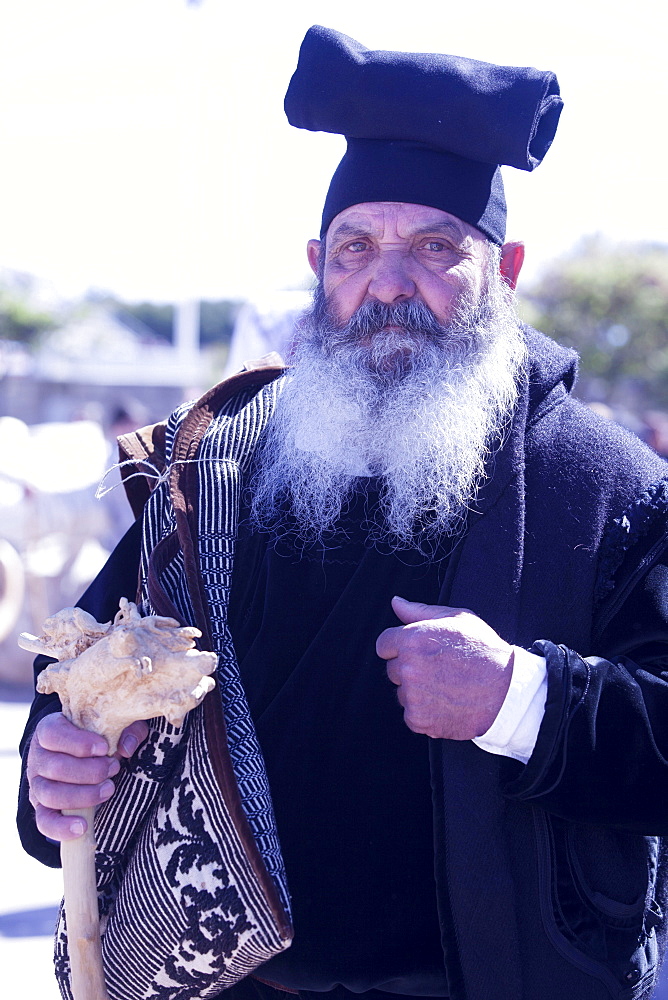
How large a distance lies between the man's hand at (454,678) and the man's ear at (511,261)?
40.2 inches

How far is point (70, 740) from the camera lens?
5.30 ft

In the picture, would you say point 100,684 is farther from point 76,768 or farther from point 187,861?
point 187,861

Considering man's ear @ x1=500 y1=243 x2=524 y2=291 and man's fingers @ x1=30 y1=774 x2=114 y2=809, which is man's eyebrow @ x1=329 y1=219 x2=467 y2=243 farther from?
man's fingers @ x1=30 y1=774 x2=114 y2=809

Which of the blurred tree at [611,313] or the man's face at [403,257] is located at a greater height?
the man's face at [403,257]

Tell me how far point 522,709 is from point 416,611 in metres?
0.25

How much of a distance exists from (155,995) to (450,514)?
1.02 m

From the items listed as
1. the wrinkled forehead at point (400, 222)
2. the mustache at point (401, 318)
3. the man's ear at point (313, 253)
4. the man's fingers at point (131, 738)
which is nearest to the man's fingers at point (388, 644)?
the man's fingers at point (131, 738)

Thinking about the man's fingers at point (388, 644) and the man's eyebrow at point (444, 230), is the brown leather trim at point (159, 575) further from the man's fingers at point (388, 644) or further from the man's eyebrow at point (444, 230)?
the man's eyebrow at point (444, 230)

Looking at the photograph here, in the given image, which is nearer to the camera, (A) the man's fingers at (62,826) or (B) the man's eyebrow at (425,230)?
(A) the man's fingers at (62,826)

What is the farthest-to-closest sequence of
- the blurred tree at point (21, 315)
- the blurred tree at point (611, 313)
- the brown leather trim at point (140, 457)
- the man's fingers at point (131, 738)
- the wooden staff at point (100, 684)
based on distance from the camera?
the blurred tree at point (21, 315) < the blurred tree at point (611, 313) < the brown leather trim at point (140, 457) < the man's fingers at point (131, 738) < the wooden staff at point (100, 684)

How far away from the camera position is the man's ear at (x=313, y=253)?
236 centimetres

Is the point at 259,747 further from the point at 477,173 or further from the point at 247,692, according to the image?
the point at 477,173

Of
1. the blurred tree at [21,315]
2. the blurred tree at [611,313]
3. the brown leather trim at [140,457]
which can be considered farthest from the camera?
the blurred tree at [21,315]

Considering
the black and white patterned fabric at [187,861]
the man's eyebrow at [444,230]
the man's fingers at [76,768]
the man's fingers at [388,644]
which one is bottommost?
the black and white patterned fabric at [187,861]
